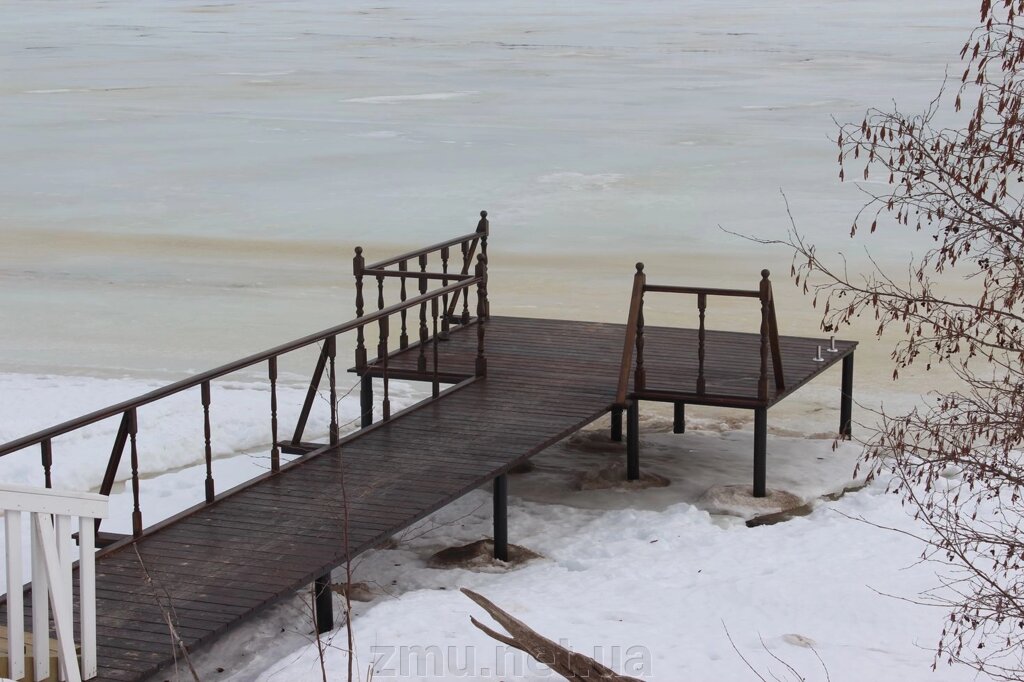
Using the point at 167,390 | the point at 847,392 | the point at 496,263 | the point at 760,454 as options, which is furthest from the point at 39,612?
the point at 496,263

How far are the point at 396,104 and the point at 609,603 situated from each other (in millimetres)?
29464

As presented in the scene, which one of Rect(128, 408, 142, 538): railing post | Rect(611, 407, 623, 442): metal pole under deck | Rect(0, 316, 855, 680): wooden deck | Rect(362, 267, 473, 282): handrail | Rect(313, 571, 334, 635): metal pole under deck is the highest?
Rect(362, 267, 473, 282): handrail

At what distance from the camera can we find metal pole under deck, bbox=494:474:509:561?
30.5 feet

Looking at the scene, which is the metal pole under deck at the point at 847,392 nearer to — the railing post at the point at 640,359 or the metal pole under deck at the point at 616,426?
the metal pole under deck at the point at 616,426

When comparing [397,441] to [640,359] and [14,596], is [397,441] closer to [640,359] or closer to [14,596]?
[640,359]

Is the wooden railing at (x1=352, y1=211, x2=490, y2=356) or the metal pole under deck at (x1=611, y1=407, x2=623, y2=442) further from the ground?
the wooden railing at (x1=352, y1=211, x2=490, y2=356)

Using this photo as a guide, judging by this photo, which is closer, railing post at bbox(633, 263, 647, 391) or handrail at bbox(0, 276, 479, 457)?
handrail at bbox(0, 276, 479, 457)

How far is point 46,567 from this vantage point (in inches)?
226

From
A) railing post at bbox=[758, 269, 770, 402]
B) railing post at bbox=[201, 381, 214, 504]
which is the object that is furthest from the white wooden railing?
railing post at bbox=[758, 269, 770, 402]

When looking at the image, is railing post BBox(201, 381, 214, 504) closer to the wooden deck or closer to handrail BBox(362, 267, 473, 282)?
the wooden deck

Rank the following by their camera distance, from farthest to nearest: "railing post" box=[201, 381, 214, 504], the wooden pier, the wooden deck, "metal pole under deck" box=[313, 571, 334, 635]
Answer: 1. "railing post" box=[201, 381, 214, 504]
2. "metal pole under deck" box=[313, 571, 334, 635]
3. the wooden pier
4. the wooden deck

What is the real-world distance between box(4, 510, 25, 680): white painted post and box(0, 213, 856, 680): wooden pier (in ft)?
0.13

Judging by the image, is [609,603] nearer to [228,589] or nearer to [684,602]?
[684,602]

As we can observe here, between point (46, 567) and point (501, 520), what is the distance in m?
3.98
